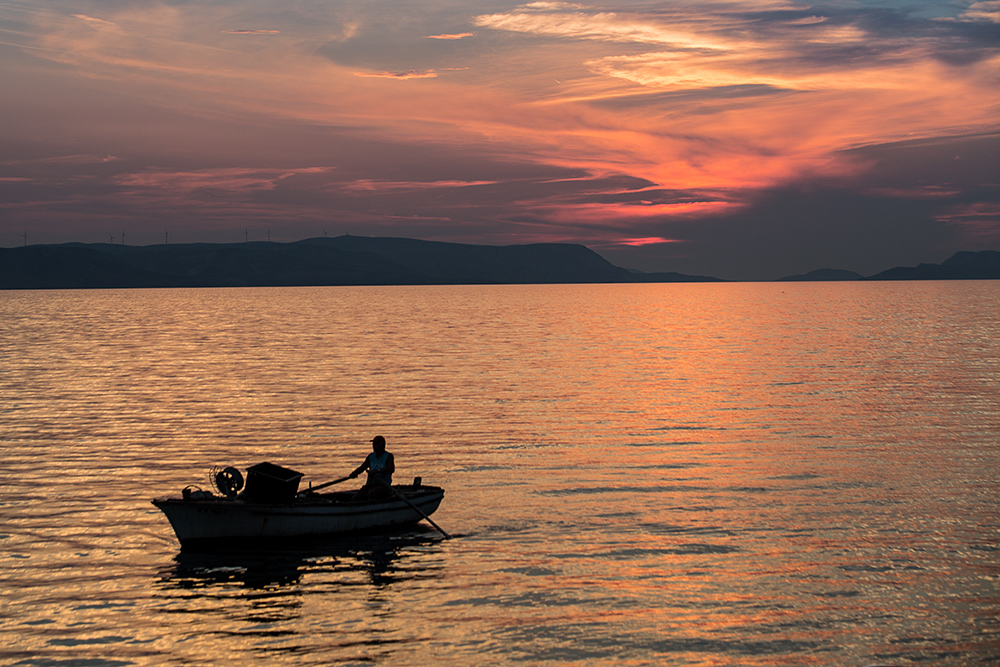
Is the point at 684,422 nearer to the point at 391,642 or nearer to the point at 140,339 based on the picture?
the point at 391,642

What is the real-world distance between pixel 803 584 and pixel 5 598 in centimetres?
1743

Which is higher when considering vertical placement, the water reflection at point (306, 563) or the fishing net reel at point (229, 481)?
the fishing net reel at point (229, 481)

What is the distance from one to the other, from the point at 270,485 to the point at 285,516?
3.03 feet

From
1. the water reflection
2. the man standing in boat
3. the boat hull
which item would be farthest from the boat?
the man standing in boat

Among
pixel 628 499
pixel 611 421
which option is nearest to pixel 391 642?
pixel 628 499

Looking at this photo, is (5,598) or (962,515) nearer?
(5,598)

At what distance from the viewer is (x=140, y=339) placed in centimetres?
10606

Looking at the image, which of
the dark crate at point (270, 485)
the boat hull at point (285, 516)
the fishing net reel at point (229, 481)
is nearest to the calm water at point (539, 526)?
the boat hull at point (285, 516)

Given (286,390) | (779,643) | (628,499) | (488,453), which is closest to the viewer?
(779,643)

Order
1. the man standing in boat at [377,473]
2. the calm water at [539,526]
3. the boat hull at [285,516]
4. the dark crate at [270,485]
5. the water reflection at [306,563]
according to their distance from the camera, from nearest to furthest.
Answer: the calm water at [539,526] → the water reflection at [306,563] → the boat hull at [285,516] → the dark crate at [270,485] → the man standing in boat at [377,473]

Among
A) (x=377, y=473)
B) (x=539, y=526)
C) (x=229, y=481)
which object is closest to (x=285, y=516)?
(x=229, y=481)

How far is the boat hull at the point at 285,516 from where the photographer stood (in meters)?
22.4

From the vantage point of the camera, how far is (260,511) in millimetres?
22875

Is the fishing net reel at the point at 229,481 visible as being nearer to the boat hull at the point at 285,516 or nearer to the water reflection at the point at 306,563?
the boat hull at the point at 285,516
